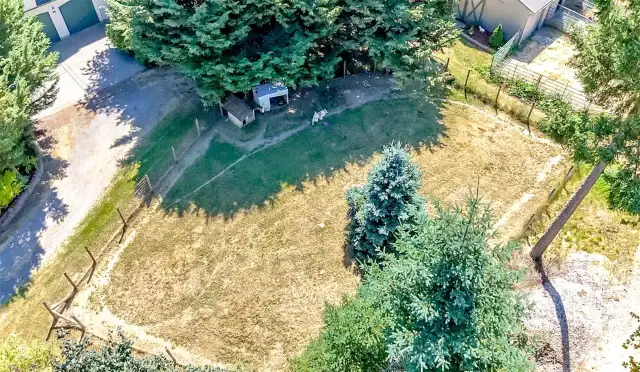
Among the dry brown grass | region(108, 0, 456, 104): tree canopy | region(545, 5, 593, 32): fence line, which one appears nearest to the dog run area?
the dry brown grass

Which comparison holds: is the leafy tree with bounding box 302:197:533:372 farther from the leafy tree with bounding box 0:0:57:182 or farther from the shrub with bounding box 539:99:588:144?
the leafy tree with bounding box 0:0:57:182

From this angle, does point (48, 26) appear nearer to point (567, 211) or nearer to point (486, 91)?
point (486, 91)

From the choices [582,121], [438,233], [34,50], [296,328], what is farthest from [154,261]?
[582,121]

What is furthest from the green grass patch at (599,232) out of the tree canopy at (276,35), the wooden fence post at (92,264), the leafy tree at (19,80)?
the leafy tree at (19,80)

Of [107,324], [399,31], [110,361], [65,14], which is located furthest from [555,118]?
[65,14]

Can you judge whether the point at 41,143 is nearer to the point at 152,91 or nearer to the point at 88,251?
the point at 152,91
